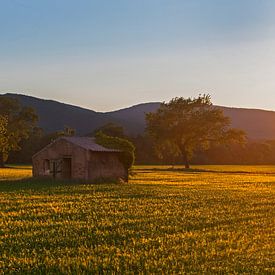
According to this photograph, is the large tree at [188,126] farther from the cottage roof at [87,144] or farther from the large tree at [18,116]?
the cottage roof at [87,144]

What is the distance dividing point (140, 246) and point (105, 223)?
161 inches

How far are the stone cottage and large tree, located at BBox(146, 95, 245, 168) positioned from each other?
45.6m

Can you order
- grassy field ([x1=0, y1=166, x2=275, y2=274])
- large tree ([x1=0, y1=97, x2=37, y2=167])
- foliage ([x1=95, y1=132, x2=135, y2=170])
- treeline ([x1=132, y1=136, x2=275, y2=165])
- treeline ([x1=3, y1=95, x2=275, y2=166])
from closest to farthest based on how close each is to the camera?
1. grassy field ([x1=0, y1=166, x2=275, y2=274])
2. foliage ([x1=95, y1=132, x2=135, y2=170])
3. treeline ([x1=3, y1=95, x2=275, y2=166])
4. large tree ([x1=0, y1=97, x2=37, y2=167])
5. treeline ([x1=132, y1=136, x2=275, y2=165])

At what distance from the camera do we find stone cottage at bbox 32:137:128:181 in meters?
46.5

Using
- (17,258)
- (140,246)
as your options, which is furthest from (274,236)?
(17,258)

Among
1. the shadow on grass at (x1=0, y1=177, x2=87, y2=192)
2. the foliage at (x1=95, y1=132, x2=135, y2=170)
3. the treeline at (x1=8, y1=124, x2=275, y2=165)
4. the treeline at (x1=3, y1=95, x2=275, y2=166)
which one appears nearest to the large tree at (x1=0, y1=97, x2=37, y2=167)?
the treeline at (x1=3, y1=95, x2=275, y2=166)

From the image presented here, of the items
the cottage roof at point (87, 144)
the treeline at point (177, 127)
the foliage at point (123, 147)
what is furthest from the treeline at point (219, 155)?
the cottage roof at point (87, 144)

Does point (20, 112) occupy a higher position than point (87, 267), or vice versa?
point (20, 112)

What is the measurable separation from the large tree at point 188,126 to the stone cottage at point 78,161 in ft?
150

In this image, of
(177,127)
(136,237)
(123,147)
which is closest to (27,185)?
(123,147)

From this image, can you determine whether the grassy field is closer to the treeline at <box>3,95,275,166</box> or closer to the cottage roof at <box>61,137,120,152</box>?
the cottage roof at <box>61,137,120,152</box>

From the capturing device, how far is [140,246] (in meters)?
13.5

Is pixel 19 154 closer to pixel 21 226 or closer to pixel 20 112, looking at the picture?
pixel 20 112

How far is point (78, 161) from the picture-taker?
154 feet
